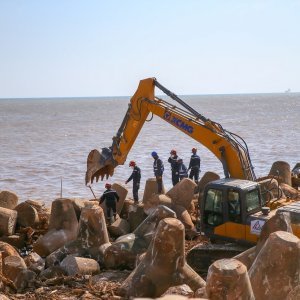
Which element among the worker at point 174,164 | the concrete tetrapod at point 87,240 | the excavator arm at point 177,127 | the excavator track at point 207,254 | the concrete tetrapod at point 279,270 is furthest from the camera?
the worker at point 174,164

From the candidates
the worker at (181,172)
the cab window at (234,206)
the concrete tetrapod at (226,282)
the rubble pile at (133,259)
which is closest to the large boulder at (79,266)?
the rubble pile at (133,259)

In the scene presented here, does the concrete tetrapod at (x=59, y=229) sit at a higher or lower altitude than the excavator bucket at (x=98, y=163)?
lower

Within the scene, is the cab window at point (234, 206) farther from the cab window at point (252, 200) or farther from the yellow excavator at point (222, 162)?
the cab window at point (252, 200)

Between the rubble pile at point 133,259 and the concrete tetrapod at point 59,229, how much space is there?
0.02 metres

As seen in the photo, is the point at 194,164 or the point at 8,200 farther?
the point at 194,164

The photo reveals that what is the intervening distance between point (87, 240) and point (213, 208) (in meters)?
2.55

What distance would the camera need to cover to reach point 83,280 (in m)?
9.52

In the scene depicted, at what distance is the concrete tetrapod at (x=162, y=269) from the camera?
857 cm

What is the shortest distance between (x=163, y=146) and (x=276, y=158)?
11.4m

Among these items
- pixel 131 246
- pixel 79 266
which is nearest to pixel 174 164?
pixel 131 246

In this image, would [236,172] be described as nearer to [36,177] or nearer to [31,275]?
[31,275]

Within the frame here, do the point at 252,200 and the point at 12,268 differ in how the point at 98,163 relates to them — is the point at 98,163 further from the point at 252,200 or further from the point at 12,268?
the point at 252,200

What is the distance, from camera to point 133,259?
1048 centimetres

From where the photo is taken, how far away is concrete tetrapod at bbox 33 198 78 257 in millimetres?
11953
